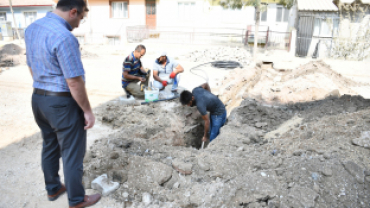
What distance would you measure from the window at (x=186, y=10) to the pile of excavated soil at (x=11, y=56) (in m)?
10.5

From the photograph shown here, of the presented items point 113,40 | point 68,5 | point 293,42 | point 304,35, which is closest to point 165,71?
point 68,5

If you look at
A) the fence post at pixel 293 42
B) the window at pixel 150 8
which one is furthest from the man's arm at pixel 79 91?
the window at pixel 150 8

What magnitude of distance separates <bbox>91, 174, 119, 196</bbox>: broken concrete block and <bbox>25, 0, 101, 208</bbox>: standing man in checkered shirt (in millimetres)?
391

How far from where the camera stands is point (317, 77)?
721 centimetres

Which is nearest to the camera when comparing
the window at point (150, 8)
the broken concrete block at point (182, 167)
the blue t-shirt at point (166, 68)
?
the broken concrete block at point (182, 167)

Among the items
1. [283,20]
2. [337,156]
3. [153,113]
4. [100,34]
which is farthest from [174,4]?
[337,156]

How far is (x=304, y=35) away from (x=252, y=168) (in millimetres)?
13528

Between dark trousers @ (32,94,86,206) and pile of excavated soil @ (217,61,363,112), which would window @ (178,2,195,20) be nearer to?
pile of excavated soil @ (217,61,363,112)

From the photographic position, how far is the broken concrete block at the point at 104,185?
285 cm

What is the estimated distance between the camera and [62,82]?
2.23 m

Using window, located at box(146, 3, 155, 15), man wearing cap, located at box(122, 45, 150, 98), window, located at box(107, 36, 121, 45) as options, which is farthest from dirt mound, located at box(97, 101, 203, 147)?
window, located at box(146, 3, 155, 15)

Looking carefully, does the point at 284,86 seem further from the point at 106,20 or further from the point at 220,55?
the point at 106,20

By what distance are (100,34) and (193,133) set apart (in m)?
16.7

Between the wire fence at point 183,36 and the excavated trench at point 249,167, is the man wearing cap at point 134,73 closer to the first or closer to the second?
the excavated trench at point 249,167
